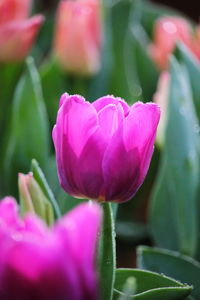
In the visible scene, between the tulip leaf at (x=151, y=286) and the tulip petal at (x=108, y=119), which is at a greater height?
the tulip petal at (x=108, y=119)

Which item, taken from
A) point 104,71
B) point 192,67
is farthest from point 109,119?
point 104,71

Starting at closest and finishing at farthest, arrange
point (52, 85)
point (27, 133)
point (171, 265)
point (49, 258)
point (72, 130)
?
point (49, 258), point (72, 130), point (171, 265), point (27, 133), point (52, 85)

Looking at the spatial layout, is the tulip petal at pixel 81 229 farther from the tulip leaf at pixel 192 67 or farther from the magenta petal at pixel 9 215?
the tulip leaf at pixel 192 67

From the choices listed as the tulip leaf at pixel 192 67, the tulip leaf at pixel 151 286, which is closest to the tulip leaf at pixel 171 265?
the tulip leaf at pixel 151 286

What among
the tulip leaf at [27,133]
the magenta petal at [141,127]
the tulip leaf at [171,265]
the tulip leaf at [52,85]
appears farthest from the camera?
the tulip leaf at [52,85]

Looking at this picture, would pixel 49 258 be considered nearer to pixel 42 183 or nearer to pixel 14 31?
pixel 42 183

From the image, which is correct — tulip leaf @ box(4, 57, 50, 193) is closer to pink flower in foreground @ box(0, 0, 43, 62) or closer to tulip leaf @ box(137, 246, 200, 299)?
pink flower in foreground @ box(0, 0, 43, 62)

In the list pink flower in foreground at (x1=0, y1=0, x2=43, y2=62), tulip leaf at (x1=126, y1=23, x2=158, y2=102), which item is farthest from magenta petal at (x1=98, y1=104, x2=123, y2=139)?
tulip leaf at (x1=126, y1=23, x2=158, y2=102)

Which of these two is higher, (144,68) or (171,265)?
(144,68)
